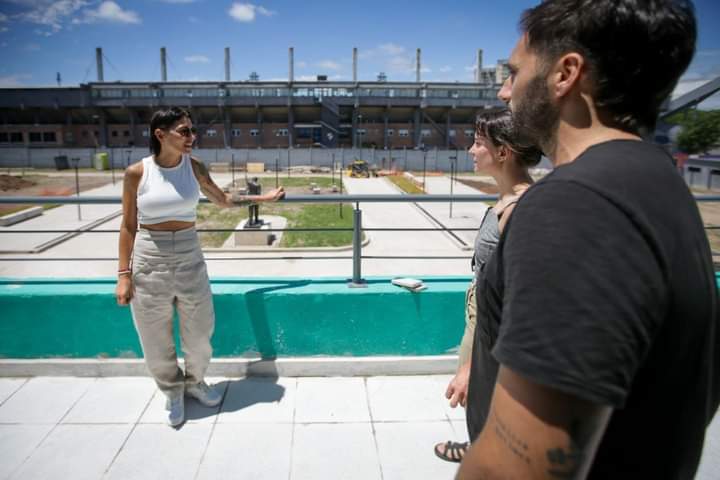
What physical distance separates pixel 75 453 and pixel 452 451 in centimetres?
236

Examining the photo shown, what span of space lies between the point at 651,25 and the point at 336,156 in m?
49.4

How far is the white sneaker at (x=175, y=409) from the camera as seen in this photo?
317 centimetres

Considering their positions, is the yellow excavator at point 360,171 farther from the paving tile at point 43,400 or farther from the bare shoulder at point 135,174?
the bare shoulder at point 135,174

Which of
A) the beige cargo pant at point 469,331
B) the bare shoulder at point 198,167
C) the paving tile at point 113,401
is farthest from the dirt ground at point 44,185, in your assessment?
the beige cargo pant at point 469,331

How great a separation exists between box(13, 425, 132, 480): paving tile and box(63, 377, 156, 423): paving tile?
0.33 feet

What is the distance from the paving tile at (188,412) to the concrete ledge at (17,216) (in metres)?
19.0

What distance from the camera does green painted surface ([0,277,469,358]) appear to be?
376 cm

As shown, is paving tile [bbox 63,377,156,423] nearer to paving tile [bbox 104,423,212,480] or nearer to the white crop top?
paving tile [bbox 104,423,212,480]

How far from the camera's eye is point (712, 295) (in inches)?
32.2

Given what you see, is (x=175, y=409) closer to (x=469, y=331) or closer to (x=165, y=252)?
(x=165, y=252)

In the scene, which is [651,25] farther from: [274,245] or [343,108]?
[343,108]

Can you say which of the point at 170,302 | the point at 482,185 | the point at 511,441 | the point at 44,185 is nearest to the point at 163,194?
the point at 170,302

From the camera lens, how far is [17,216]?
19344 millimetres

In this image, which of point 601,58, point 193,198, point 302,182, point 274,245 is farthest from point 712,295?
point 302,182
